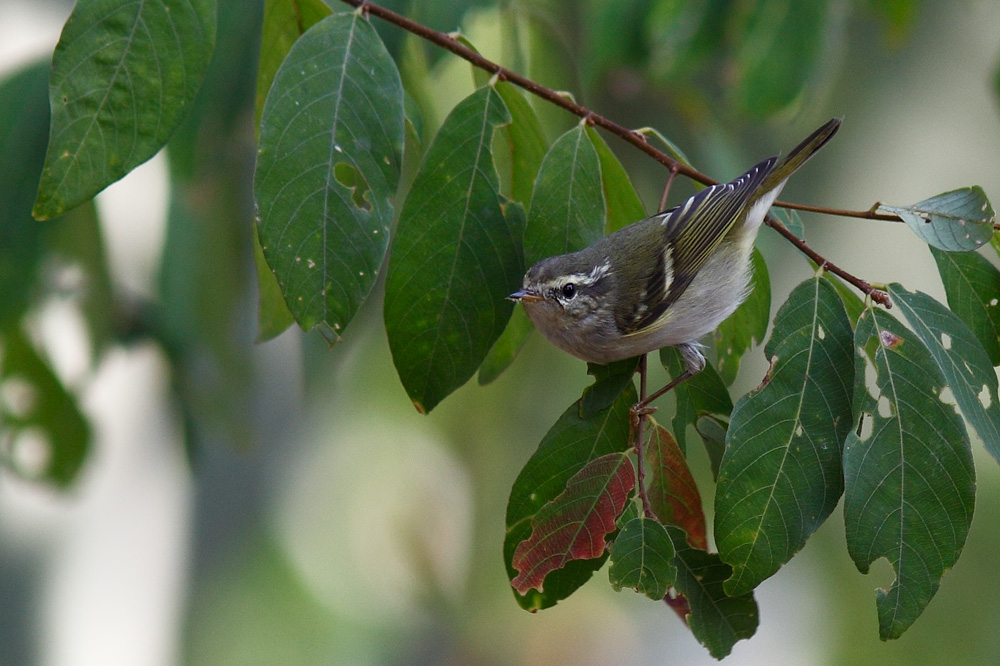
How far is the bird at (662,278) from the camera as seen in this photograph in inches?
77.2

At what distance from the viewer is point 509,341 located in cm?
192

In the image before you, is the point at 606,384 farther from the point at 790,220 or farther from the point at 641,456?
the point at 790,220

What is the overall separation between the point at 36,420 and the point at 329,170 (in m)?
1.58

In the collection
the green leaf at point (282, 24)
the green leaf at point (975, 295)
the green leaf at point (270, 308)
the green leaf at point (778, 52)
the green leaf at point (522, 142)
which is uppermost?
the green leaf at point (778, 52)

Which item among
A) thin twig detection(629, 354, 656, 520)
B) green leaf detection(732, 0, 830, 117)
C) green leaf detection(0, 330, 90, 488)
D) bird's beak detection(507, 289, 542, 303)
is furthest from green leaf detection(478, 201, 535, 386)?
green leaf detection(0, 330, 90, 488)

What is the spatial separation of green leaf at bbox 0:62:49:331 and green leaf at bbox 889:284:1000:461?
186cm

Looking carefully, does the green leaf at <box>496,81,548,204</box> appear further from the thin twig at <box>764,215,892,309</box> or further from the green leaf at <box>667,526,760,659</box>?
the green leaf at <box>667,526,760,659</box>

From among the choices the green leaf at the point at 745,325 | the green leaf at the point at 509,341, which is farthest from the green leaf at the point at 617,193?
the green leaf at the point at 745,325

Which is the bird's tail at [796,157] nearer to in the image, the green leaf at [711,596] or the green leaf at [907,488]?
the green leaf at [907,488]

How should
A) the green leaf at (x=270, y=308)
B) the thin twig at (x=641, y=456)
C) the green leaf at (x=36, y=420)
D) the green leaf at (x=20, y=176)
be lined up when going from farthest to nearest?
the green leaf at (x=36, y=420), the green leaf at (x=20, y=176), the green leaf at (x=270, y=308), the thin twig at (x=641, y=456)

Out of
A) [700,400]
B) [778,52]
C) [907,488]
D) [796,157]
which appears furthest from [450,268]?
[778,52]

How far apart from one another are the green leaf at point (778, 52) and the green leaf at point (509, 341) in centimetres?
109

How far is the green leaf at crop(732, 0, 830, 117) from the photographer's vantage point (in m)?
2.48

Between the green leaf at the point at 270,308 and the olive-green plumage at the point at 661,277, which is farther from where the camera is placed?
the olive-green plumage at the point at 661,277
